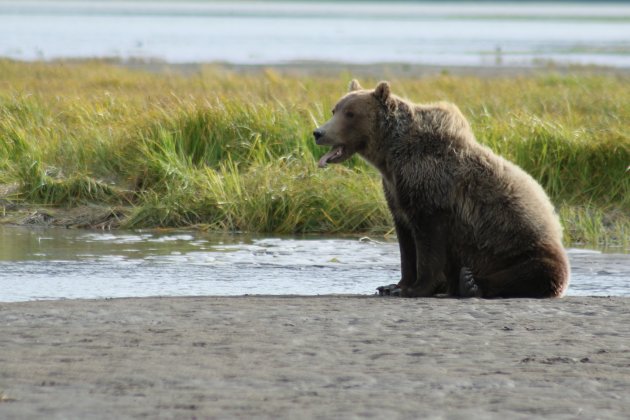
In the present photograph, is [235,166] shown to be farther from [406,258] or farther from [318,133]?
[406,258]

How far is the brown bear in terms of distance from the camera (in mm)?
7551

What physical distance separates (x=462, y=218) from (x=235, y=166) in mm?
4387

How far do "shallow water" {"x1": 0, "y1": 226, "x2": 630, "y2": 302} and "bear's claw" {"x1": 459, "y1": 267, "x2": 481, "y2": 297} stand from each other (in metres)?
0.81

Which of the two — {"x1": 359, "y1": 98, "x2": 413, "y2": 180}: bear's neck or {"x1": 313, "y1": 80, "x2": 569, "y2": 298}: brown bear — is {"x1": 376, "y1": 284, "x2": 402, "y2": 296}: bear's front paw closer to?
{"x1": 313, "y1": 80, "x2": 569, "y2": 298}: brown bear

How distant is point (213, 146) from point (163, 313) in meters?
6.51

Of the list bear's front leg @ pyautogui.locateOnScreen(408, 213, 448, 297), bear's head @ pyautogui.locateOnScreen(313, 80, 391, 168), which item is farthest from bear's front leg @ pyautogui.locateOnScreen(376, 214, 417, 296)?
bear's head @ pyautogui.locateOnScreen(313, 80, 391, 168)

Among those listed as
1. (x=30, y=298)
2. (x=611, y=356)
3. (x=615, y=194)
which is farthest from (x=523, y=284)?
(x=615, y=194)

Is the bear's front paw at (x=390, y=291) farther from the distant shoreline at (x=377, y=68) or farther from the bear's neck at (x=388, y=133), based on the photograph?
the distant shoreline at (x=377, y=68)

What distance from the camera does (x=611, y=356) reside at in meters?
5.69

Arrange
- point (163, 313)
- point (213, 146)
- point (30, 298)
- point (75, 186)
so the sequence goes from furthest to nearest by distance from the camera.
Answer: point (213, 146) < point (75, 186) < point (30, 298) < point (163, 313)

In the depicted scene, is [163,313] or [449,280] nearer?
[163,313]

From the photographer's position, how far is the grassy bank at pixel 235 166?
1139cm

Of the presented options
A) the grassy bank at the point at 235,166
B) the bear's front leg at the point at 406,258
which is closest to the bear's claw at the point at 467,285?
the bear's front leg at the point at 406,258

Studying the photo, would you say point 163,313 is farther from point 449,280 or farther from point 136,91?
point 136,91
